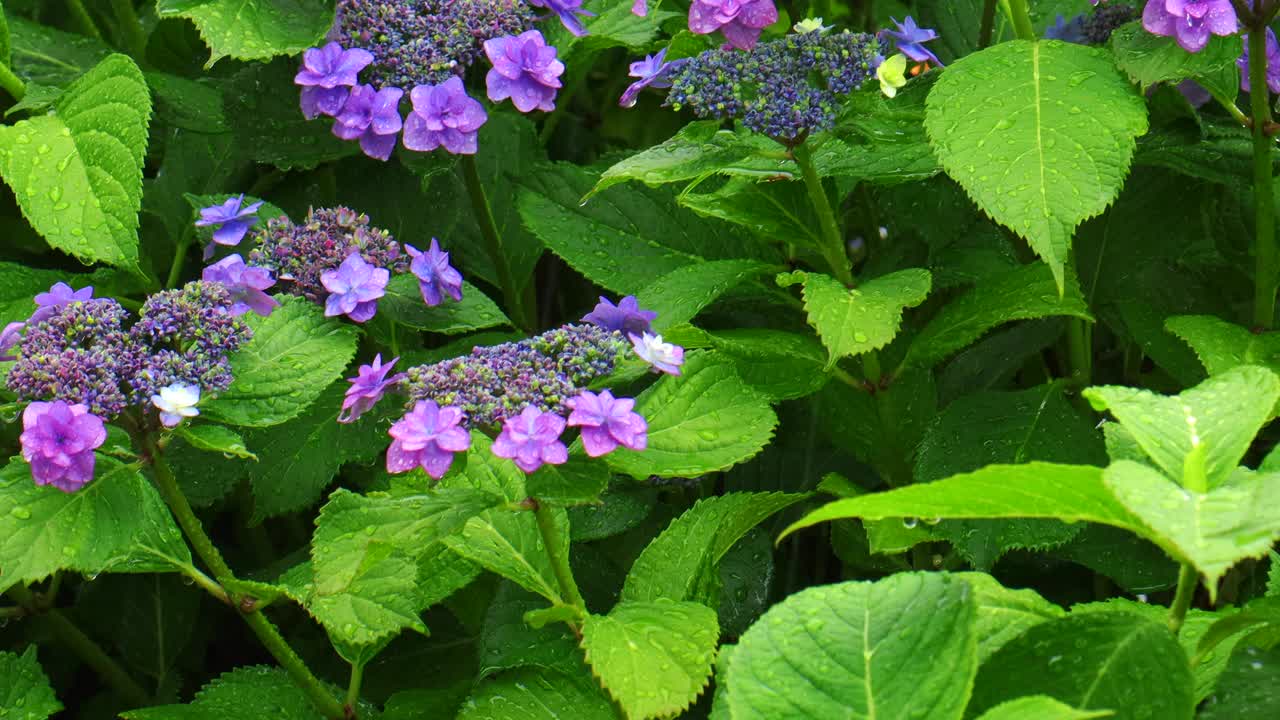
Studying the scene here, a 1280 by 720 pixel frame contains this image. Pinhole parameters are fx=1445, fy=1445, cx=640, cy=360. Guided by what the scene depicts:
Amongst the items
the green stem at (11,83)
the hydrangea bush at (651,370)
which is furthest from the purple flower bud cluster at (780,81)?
the green stem at (11,83)

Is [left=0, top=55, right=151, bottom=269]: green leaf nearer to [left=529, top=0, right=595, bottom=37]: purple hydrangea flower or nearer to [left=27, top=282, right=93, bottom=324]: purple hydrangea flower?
[left=27, top=282, right=93, bottom=324]: purple hydrangea flower

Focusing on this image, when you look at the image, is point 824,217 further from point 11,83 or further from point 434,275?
point 11,83

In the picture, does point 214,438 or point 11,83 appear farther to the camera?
point 11,83

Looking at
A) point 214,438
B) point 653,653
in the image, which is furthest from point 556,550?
point 214,438

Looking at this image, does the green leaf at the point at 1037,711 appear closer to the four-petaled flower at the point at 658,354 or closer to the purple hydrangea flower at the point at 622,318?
the four-petaled flower at the point at 658,354

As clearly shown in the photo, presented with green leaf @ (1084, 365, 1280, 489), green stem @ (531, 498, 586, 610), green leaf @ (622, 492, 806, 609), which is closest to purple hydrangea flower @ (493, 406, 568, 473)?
green stem @ (531, 498, 586, 610)

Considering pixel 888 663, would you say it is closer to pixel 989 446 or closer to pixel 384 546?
pixel 384 546

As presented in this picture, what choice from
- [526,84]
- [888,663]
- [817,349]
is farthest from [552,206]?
[888,663]
